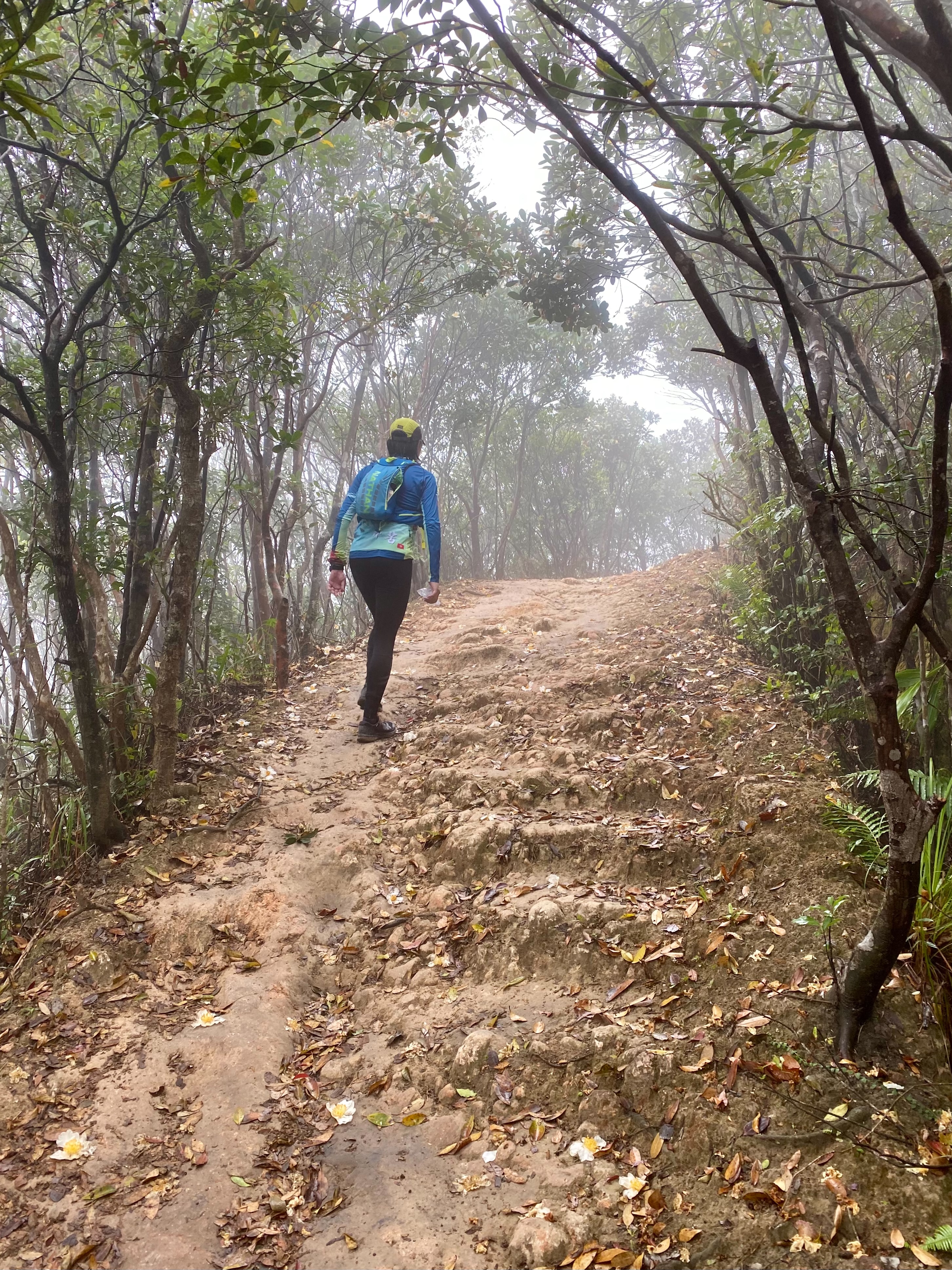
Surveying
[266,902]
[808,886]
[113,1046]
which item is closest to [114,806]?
[266,902]

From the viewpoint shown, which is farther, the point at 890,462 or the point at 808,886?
the point at 890,462

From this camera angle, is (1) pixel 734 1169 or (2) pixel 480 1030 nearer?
(1) pixel 734 1169

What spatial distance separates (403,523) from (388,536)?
14 centimetres

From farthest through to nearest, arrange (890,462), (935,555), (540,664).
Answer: (540,664) → (890,462) → (935,555)

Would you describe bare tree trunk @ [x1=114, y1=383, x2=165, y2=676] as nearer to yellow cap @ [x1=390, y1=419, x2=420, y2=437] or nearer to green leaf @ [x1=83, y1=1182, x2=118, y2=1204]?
yellow cap @ [x1=390, y1=419, x2=420, y2=437]

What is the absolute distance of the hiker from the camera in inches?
202

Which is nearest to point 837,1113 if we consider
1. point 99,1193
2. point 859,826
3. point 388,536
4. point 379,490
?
point 859,826

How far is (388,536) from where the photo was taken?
512cm

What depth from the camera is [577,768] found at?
172 inches

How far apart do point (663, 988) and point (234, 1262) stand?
1.56 metres

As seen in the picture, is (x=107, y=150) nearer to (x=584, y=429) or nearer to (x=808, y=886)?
(x=808, y=886)

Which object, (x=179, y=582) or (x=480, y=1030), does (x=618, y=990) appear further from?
(x=179, y=582)

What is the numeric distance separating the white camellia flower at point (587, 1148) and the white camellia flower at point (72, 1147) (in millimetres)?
1523

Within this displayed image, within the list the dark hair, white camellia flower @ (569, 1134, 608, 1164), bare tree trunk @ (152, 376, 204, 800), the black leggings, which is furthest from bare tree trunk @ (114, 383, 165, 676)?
white camellia flower @ (569, 1134, 608, 1164)
